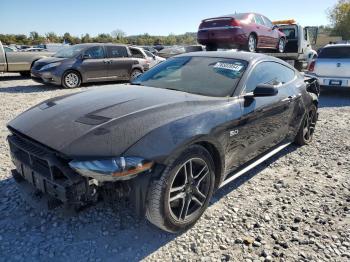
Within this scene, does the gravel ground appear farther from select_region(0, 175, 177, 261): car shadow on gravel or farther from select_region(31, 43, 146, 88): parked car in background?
select_region(31, 43, 146, 88): parked car in background

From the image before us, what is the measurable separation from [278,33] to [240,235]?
1035 cm

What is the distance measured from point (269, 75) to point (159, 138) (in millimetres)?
Answer: 2223

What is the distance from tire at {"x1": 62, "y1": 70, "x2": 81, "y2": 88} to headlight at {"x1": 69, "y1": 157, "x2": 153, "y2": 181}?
874 centimetres

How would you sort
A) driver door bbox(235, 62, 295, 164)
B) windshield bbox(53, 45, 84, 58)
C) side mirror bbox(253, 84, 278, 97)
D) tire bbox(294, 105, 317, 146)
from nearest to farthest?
1. side mirror bbox(253, 84, 278, 97)
2. driver door bbox(235, 62, 295, 164)
3. tire bbox(294, 105, 317, 146)
4. windshield bbox(53, 45, 84, 58)

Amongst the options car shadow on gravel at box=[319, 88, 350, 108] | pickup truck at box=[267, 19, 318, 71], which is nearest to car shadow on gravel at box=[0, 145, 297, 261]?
car shadow on gravel at box=[319, 88, 350, 108]

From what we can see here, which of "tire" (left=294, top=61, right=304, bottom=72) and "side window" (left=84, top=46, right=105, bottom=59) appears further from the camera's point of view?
"tire" (left=294, top=61, right=304, bottom=72)

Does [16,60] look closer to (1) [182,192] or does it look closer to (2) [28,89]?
(2) [28,89]

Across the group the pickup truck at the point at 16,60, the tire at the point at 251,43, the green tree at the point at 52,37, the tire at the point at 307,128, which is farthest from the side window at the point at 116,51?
the green tree at the point at 52,37

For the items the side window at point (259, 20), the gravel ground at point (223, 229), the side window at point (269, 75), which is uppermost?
the side window at point (259, 20)

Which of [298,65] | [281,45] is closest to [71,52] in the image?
[281,45]

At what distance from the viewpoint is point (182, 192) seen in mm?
2627

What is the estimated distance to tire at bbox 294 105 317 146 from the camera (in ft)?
16.0

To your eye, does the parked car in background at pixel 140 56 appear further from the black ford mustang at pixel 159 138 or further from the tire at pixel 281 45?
the black ford mustang at pixel 159 138

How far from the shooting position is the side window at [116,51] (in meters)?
11.3
